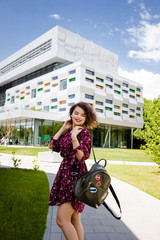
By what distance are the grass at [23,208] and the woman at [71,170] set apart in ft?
4.08

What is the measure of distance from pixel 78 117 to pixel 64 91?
3116 centimetres

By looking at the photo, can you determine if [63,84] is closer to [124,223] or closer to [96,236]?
[124,223]

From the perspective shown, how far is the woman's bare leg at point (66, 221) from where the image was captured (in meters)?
1.92

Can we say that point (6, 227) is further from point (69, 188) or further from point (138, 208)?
point (138, 208)

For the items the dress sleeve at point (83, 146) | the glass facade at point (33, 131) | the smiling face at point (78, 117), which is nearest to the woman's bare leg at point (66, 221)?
the dress sleeve at point (83, 146)

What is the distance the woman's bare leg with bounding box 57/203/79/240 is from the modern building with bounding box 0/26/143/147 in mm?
26113

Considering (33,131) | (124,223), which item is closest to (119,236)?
(124,223)

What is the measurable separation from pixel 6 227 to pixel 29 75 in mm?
44613

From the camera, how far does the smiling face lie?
7.59 ft

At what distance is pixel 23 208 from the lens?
4199 millimetres

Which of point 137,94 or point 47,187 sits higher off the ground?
point 137,94

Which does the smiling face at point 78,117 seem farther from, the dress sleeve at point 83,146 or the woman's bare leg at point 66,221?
the woman's bare leg at point 66,221

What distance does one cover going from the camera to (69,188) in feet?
6.71

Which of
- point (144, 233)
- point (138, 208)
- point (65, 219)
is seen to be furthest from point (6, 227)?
point (138, 208)
